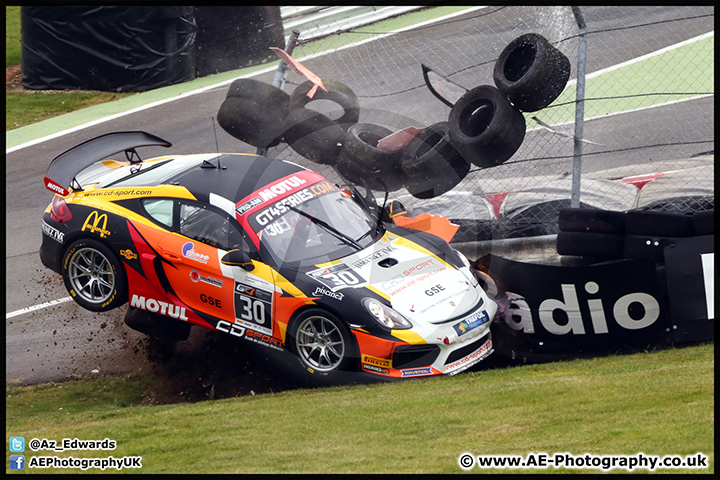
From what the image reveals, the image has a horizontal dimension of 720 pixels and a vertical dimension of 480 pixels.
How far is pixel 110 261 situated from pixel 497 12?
5003 mm

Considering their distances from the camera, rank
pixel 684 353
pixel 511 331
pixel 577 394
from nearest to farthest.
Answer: pixel 577 394 < pixel 684 353 < pixel 511 331

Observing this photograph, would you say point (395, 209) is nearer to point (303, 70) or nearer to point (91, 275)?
point (303, 70)

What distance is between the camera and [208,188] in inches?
289

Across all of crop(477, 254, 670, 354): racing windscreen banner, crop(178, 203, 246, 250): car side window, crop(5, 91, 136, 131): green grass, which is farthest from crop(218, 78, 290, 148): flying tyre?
crop(5, 91, 136, 131): green grass

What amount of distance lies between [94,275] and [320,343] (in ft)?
8.09

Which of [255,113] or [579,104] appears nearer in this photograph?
[579,104]

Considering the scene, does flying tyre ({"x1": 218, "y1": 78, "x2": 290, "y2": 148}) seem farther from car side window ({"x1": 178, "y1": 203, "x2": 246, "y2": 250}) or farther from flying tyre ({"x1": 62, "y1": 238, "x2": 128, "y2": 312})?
flying tyre ({"x1": 62, "y1": 238, "x2": 128, "y2": 312})

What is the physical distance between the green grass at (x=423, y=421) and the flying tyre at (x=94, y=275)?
101 centimetres

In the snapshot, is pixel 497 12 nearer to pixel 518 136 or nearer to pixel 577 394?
pixel 518 136

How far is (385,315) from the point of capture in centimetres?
654

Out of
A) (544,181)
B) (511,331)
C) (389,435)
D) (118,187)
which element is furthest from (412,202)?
(389,435)

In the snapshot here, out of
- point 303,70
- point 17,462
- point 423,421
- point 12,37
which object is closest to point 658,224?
point 423,421

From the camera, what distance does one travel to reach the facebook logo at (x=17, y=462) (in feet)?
16.9

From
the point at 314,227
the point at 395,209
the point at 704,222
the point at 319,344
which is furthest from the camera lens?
the point at 395,209
